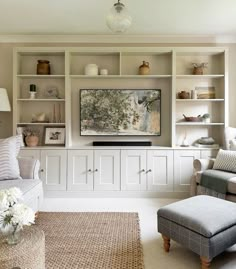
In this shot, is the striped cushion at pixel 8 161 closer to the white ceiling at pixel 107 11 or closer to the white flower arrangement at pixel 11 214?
the white flower arrangement at pixel 11 214

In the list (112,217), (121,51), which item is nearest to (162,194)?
(112,217)

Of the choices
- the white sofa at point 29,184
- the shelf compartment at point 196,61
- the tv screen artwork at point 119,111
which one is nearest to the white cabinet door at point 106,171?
the tv screen artwork at point 119,111

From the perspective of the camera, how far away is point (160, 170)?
3771 mm

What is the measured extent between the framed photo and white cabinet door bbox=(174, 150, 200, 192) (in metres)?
1.78

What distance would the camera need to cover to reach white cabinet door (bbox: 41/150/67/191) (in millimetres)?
3756

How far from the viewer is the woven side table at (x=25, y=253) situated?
1443 mm

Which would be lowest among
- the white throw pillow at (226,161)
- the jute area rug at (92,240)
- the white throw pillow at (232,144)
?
the jute area rug at (92,240)

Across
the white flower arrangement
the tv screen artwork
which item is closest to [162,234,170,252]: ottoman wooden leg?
the white flower arrangement

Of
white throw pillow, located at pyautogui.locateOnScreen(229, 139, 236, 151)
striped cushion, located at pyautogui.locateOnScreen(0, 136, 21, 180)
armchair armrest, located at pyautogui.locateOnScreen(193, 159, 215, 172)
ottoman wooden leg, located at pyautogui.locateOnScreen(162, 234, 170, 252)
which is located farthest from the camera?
white throw pillow, located at pyautogui.locateOnScreen(229, 139, 236, 151)

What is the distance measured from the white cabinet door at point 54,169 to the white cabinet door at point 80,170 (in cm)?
9

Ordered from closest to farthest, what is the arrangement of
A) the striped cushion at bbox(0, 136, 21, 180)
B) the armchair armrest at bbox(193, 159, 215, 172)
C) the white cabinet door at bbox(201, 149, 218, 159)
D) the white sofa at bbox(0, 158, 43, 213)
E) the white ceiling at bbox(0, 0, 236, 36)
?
the white sofa at bbox(0, 158, 43, 213) < the striped cushion at bbox(0, 136, 21, 180) < the white ceiling at bbox(0, 0, 236, 36) < the armchair armrest at bbox(193, 159, 215, 172) < the white cabinet door at bbox(201, 149, 218, 159)

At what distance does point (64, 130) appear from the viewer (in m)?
3.97

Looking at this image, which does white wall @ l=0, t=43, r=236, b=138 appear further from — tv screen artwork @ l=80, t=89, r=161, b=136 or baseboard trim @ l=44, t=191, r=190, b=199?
baseboard trim @ l=44, t=191, r=190, b=199

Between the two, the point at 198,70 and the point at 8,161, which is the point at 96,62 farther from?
the point at 8,161
